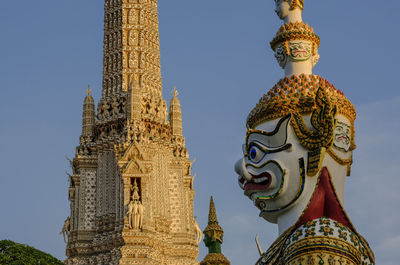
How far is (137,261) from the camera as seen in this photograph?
39.8 m

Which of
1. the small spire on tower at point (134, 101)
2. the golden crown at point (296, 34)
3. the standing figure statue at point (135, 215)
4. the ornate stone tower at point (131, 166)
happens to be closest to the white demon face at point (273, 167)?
the golden crown at point (296, 34)

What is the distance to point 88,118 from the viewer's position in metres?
44.9

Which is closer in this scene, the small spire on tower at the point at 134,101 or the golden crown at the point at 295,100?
the golden crown at the point at 295,100

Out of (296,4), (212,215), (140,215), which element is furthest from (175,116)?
(296,4)

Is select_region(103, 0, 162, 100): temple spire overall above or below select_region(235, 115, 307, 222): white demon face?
above

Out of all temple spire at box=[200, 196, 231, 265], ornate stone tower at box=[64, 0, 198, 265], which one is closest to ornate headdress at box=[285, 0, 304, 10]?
temple spire at box=[200, 196, 231, 265]

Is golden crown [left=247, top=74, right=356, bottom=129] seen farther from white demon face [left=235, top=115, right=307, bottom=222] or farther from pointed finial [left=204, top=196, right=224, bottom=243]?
pointed finial [left=204, top=196, right=224, bottom=243]

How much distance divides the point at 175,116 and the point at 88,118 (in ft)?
15.7

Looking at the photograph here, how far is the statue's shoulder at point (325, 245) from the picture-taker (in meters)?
9.58

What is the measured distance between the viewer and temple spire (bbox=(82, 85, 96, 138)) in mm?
44594

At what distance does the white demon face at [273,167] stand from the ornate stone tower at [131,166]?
29774mm

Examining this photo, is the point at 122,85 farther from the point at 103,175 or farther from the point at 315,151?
the point at 315,151

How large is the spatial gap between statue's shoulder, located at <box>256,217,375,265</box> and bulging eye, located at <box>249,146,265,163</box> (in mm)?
1085

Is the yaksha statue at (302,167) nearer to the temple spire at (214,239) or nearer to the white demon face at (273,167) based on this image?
the white demon face at (273,167)
